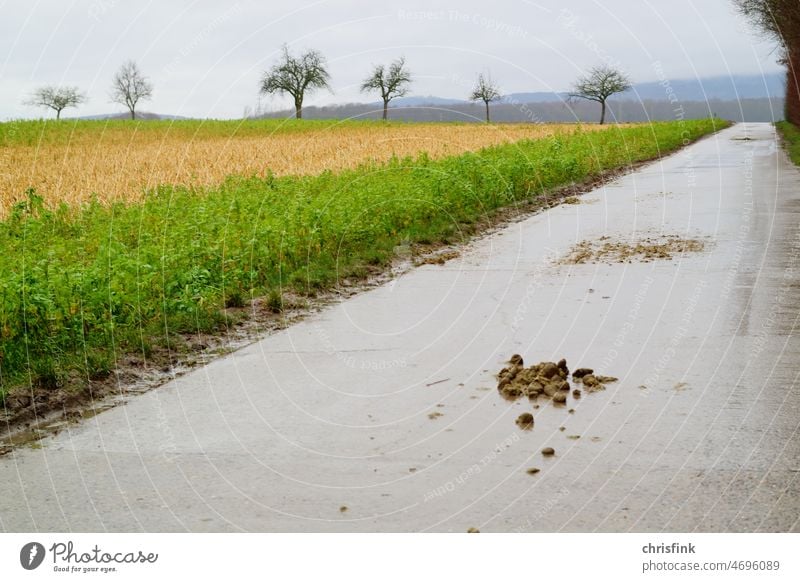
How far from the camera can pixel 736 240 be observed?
50.9 ft

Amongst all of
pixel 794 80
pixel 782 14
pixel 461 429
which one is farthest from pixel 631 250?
pixel 794 80

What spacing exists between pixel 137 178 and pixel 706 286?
15.3 meters

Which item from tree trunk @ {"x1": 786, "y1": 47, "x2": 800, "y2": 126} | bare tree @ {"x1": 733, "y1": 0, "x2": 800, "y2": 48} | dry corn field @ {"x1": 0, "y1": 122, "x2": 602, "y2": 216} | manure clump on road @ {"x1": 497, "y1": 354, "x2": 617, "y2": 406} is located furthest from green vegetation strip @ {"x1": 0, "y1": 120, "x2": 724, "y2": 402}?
tree trunk @ {"x1": 786, "y1": 47, "x2": 800, "y2": 126}

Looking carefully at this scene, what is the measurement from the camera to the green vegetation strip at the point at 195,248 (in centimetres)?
898

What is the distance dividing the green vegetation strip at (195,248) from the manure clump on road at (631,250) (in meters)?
2.39

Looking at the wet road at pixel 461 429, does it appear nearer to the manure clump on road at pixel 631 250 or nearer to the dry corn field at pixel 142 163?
the manure clump on road at pixel 631 250

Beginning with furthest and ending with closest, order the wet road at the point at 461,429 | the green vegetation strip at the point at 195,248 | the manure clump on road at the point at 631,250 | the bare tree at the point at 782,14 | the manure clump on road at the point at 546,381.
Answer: the bare tree at the point at 782,14, the manure clump on road at the point at 631,250, the green vegetation strip at the point at 195,248, the manure clump on road at the point at 546,381, the wet road at the point at 461,429

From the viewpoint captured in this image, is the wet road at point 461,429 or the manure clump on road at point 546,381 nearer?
the wet road at point 461,429

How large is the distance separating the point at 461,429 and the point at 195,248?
581 centimetres

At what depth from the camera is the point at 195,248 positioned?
1188cm

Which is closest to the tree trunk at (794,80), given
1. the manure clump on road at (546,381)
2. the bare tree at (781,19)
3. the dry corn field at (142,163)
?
the bare tree at (781,19)

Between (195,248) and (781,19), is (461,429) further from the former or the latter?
(781,19)

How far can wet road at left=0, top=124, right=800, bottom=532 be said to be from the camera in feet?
17.8
